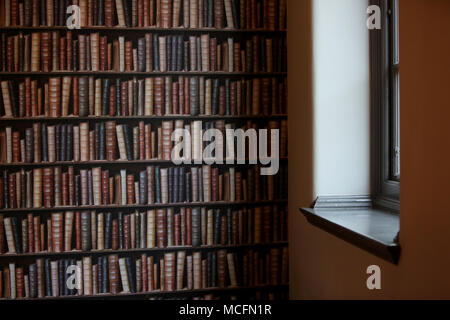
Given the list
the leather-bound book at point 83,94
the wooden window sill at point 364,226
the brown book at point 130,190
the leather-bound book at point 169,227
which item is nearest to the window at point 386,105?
the wooden window sill at point 364,226

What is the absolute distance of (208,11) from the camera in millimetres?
3363

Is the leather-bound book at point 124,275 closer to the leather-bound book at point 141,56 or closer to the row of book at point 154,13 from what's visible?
the leather-bound book at point 141,56

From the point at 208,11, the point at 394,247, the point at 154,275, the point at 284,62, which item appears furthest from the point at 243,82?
the point at 394,247

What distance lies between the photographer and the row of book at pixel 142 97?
10.7 ft

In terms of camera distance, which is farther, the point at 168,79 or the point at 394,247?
the point at 168,79

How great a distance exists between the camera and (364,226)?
2174mm

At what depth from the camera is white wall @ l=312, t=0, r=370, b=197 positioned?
2756 millimetres

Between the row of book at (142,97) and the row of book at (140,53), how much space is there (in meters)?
0.09

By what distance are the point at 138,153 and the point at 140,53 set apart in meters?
0.69

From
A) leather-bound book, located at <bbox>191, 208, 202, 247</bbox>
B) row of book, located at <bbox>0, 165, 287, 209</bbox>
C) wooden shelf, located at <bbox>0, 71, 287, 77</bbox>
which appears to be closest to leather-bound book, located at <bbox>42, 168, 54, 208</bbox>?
row of book, located at <bbox>0, 165, 287, 209</bbox>

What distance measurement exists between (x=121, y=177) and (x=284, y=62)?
1.42 m

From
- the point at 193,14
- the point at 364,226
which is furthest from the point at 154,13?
the point at 364,226

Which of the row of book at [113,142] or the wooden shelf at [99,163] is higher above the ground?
the row of book at [113,142]

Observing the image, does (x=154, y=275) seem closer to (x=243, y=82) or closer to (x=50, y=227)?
(x=50, y=227)
